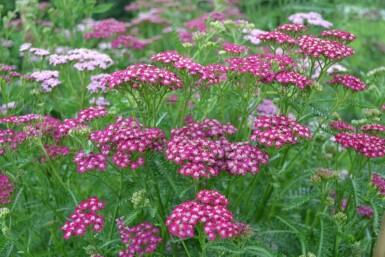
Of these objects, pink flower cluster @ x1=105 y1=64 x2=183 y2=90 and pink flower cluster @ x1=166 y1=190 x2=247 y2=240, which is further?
pink flower cluster @ x1=105 y1=64 x2=183 y2=90

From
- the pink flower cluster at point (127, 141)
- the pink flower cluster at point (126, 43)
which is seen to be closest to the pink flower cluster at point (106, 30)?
the pink flower cluster at point (126, 43)

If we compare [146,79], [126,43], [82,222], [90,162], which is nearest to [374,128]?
[146,79]

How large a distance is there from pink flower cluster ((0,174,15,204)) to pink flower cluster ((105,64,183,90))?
1126 millimetres

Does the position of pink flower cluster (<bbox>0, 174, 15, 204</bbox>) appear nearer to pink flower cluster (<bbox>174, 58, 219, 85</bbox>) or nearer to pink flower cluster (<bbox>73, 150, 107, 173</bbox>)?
pink flower cluster (<bbox>73, 150, 107, 173</bbox>)

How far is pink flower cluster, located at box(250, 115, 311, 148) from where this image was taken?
2838mm

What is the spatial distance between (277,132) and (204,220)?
76cm

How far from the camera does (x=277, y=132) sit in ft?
9.39

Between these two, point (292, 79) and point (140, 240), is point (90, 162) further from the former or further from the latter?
point (292, 79)

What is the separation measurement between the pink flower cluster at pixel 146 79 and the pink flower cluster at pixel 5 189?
1126 millimetres

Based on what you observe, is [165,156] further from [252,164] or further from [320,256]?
[320,256]

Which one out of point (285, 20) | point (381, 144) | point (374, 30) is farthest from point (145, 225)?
point (374, 30)

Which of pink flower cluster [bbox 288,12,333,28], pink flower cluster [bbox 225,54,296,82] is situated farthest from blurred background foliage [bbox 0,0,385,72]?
pink flower cluster [bbox 225,54,296,82]

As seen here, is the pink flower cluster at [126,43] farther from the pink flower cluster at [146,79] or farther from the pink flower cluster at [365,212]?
the pink flower cluster at [365,212]

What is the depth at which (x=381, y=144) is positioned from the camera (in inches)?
120
